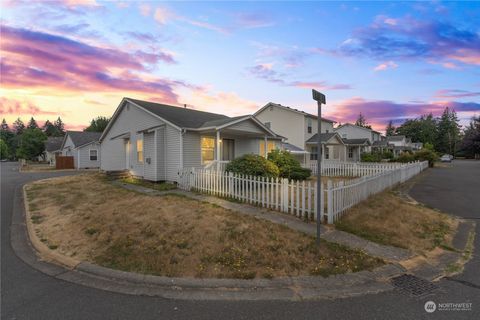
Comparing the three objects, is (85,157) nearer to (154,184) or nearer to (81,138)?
(81,138)

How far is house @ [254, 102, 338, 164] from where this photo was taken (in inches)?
1173

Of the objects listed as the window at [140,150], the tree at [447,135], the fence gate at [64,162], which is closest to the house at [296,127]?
the window at [140,150]

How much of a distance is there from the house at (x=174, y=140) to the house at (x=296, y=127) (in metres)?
12.3

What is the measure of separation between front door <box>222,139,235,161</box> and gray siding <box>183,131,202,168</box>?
2.37 meters

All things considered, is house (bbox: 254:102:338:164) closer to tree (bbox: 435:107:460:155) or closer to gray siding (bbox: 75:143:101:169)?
gray siding (bbox: 75:143:101:169)

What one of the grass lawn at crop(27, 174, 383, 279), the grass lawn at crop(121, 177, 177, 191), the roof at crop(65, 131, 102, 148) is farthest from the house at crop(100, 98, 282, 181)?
the roof at crop(65, 131, 102, 148)

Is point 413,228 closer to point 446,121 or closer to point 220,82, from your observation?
point 220,82

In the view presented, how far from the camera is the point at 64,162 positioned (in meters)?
34.8

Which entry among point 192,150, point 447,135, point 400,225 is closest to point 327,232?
point 400,225

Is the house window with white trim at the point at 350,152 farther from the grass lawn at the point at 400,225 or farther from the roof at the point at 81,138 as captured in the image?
the roof at the point at 81,138

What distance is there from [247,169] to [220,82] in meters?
6.49

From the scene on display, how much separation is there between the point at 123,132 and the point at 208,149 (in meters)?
7.62

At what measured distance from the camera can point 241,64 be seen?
45.0 feet

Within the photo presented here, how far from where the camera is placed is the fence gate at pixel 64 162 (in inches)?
1359
